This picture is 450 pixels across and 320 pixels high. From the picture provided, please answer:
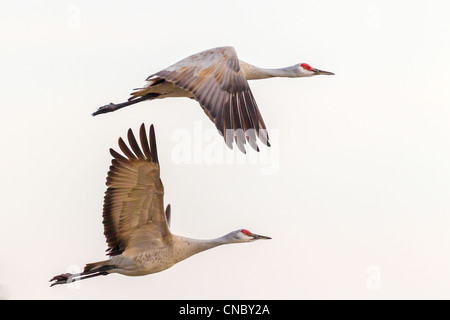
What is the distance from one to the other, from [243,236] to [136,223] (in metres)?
2.01

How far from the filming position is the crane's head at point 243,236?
875 inches

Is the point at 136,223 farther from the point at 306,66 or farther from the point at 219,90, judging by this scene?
the point at 306,66

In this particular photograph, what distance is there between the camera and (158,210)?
21062 millimetres

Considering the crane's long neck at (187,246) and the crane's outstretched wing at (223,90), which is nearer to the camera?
the crane's outstretched wing at (223,90)

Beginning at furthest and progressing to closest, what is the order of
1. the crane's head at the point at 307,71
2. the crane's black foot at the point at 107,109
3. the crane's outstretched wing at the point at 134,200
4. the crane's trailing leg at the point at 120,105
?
the crane's head at the point at 307,71 → the crane's black foot at the point at 107,109 → the crane's trailing leg at the point at 120,105 → the crane's outstretched wing at the point at 134,200

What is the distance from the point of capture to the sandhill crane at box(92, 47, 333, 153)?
18984 mm

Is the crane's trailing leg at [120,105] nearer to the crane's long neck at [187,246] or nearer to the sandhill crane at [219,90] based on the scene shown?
the sandhill crane at [219,90]

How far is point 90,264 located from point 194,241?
175cm

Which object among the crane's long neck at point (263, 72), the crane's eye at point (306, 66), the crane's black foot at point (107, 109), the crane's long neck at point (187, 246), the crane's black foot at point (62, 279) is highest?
the crane's eye at point (306, 66)

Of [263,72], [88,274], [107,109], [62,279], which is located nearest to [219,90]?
[263,72]

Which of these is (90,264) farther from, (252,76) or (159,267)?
(252,76)

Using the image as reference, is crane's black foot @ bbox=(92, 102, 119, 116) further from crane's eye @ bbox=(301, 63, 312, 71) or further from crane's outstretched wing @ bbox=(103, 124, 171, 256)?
crane's eye @ bbox=(301, 63, 312, 71)

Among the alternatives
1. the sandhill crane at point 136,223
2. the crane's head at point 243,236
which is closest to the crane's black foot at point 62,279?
the sandhill crane at point 136,223

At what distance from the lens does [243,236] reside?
22281 millimetres
